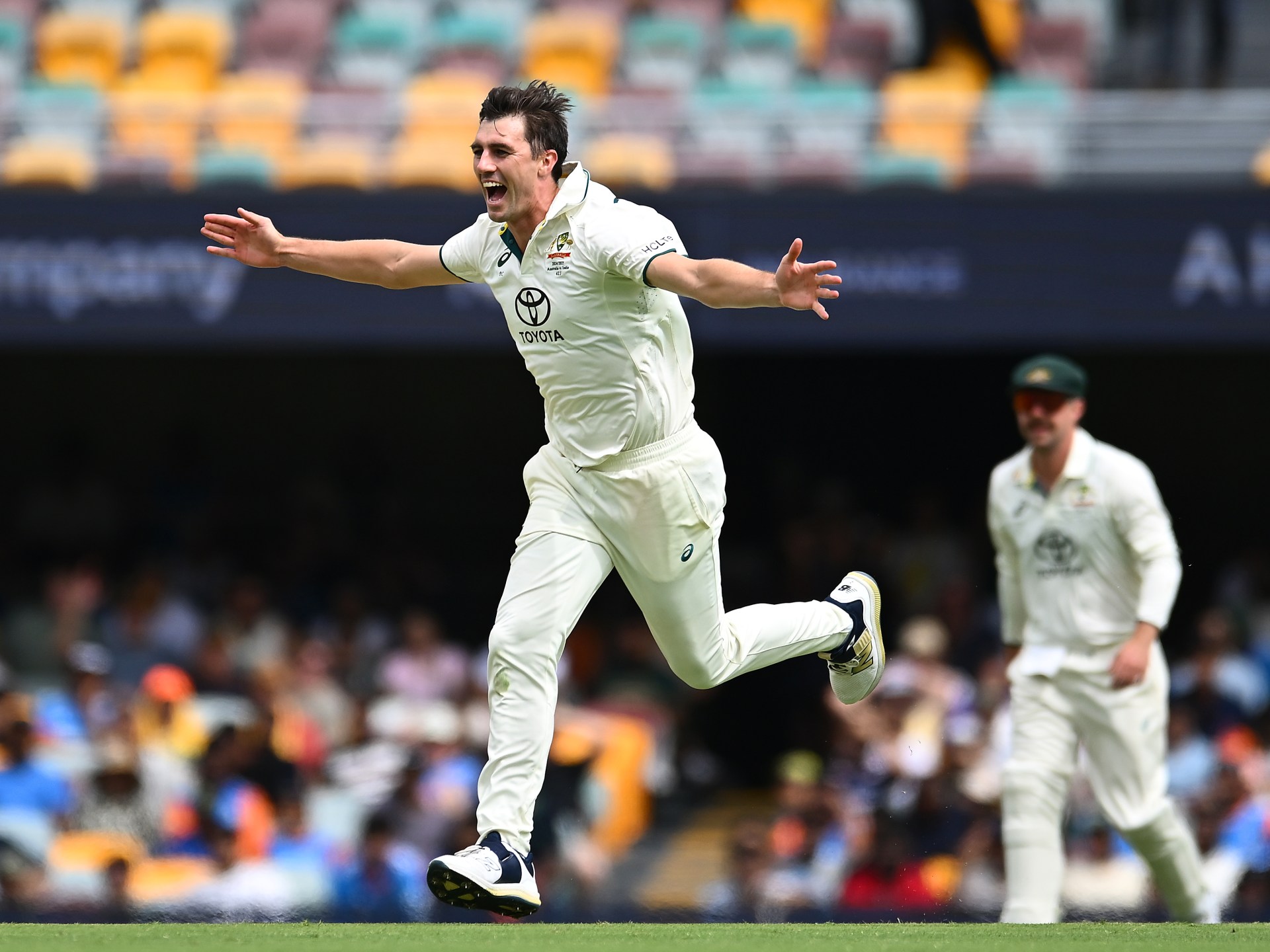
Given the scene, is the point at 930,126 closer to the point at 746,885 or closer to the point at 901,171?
the point at 901,171

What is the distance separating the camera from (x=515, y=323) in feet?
18.0

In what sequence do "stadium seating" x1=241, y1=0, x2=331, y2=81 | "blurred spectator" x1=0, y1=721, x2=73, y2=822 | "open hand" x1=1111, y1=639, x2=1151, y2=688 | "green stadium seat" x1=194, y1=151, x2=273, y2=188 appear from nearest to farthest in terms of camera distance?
"open hand" x1=1111, y1=639, x2=1151, y2=688 < "blurred spectator" x1=0, y1=721, x2=73, y2=822 < "green stadium seat" x1=194, y1=151, x2=273, y2=188 < "stadium seating" x1=241, y1=0, x2=331, y2=81

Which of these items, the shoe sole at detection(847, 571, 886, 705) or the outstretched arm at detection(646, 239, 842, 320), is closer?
the outstretched arm at detection(646, 239, 842, 320)

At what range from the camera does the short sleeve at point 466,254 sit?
18.2 ft

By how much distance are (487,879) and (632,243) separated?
1744mm

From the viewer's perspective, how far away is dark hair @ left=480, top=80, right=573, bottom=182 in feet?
17.4

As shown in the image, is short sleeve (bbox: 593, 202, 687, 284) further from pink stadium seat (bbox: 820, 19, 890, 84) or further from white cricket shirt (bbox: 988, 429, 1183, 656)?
pink stadium seat (bbox: 820, 19, 890, 84)

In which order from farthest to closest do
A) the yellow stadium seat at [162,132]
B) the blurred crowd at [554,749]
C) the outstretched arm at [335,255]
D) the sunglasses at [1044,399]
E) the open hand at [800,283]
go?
the yellow stadium seat at [162,132]
the blurred crowd at [554,749]
the sunglasses at [1044,399]
the outstretched arm at [335,255]
the open hand at [800,283]

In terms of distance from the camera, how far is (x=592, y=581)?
5.45 metres

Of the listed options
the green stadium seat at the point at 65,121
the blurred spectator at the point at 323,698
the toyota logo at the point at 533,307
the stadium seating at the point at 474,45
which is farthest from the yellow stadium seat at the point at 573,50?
the toyota logo at the point at 533,307

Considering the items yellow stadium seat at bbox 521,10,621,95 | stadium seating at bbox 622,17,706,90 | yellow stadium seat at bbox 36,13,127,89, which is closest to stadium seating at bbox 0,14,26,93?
yellow stadium seat at bbox 36,13,127,89

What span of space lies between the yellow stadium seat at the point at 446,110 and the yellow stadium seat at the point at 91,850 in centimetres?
443

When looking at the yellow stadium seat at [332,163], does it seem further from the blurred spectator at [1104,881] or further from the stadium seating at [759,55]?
the blurred spectator at [1104,881]

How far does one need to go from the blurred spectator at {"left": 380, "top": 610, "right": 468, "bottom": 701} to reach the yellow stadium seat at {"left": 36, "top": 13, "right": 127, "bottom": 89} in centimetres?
459
